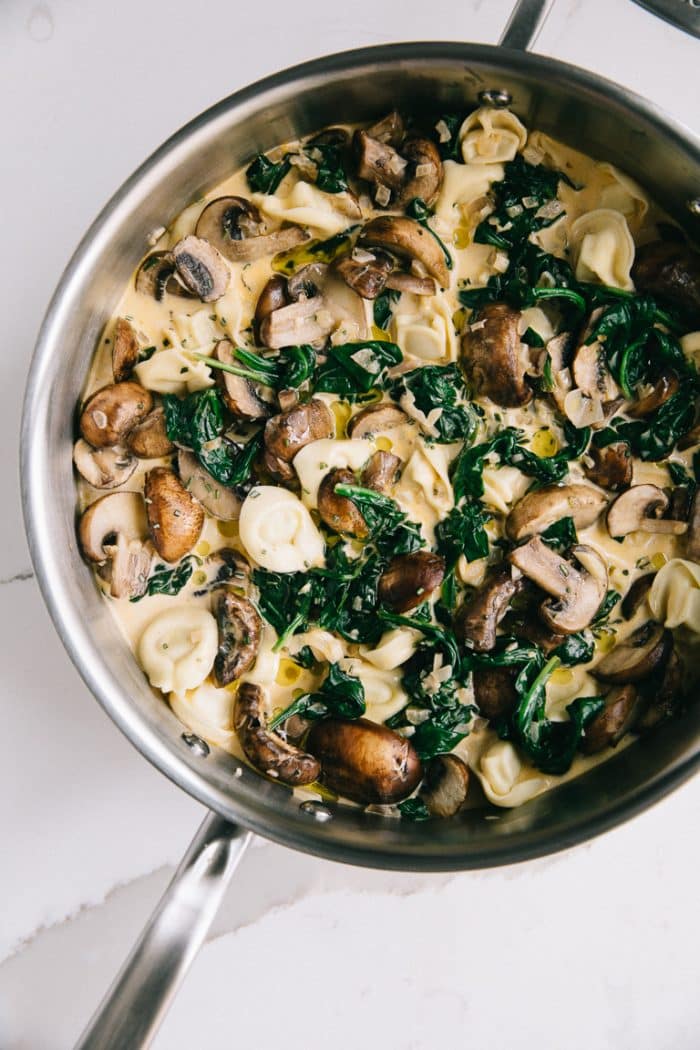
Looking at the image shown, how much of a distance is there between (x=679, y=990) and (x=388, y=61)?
3.99 m

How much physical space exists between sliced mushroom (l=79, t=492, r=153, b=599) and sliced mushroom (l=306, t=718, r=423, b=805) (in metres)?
0.91

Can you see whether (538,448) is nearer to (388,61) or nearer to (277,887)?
(388,61)

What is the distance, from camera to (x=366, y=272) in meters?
3.17

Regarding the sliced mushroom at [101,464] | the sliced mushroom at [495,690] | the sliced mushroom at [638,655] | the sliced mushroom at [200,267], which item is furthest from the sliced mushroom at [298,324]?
the sliced mushroom at [638,655]

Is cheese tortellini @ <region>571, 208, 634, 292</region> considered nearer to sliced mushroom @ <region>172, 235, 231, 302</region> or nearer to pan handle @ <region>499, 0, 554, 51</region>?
pan handle @ <region>499, 0, 554, 51</region>

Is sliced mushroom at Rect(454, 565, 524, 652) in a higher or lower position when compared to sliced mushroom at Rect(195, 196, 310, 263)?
lower

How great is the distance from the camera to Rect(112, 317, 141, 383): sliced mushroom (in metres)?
3.24

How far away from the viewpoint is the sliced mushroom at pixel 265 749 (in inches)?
125

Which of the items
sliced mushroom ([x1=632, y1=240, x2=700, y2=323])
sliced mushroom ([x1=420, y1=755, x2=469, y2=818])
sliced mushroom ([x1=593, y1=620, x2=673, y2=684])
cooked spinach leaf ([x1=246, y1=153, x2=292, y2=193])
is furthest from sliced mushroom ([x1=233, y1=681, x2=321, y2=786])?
sliced mushroom ([x1=632, y1=240, x2=700, y2=323])

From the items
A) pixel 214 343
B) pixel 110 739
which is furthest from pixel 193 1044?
pixel 214 343

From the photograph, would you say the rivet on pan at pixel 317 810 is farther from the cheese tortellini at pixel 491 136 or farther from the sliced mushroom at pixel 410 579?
the cheese tortellini at pixel 491 136

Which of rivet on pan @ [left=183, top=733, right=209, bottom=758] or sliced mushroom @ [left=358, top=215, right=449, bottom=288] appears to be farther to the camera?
rivet on pan @ [left=183, top=733, right=209, bottom=758]

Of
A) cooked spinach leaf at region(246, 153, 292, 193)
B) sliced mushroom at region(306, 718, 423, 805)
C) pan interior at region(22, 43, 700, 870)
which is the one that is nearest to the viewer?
pan interior at region(22, 43, 700, 870)

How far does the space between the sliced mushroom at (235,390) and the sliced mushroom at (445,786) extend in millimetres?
1514
